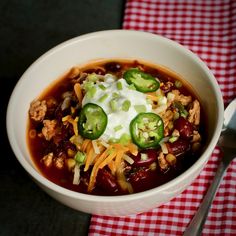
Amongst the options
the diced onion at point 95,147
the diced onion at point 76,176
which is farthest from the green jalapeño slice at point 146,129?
the diced onion at point 76,176


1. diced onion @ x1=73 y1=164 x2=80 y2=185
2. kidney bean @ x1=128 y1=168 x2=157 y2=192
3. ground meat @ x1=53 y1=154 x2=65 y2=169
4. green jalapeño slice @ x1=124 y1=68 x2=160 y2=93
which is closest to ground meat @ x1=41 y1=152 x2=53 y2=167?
ground meat @ x1=53 y1=154 x2=65 y2=169

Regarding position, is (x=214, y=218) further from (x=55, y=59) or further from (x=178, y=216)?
(x=55, y=59)

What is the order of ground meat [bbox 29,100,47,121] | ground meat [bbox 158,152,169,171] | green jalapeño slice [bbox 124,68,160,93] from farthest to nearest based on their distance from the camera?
ground meat [bbox 29,100,47,121], green jalapeño slice [bbox 124,68,160,93], ground meat [bbox 158,152,169,171]

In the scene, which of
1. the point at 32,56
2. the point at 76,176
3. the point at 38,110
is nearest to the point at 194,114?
the point at 76,176

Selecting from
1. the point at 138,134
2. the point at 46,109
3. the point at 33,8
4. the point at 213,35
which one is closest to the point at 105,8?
the point at 33,8

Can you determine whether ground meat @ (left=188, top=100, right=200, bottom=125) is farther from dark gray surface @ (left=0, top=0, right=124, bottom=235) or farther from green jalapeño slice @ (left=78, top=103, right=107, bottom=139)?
dark gray surface @ (left=0, top=0, right=124, bottom=235)
